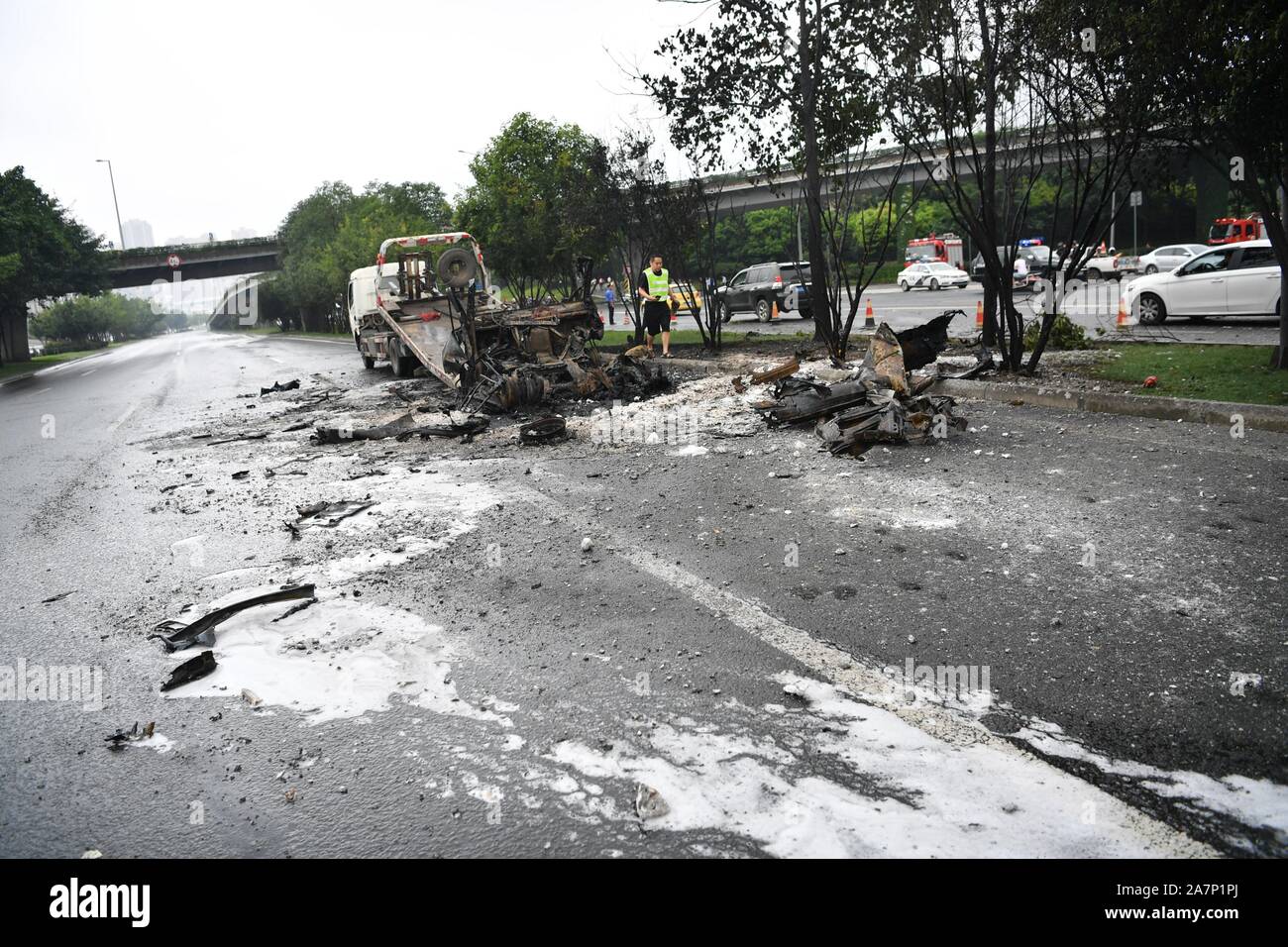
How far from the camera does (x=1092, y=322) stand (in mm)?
17688

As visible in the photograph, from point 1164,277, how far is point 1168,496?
1363cm

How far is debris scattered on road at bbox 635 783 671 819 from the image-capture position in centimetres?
270

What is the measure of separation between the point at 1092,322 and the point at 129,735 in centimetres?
1865

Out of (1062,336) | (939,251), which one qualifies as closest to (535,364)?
(1062,336)

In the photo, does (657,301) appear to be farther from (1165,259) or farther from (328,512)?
(1165,259)

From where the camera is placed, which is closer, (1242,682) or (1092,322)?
(1242,682)

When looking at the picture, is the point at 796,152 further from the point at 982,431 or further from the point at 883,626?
the point at 883,626

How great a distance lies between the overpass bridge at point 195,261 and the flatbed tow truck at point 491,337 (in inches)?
2284

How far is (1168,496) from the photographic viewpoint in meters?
5.63

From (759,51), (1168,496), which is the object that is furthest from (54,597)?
(759,51)

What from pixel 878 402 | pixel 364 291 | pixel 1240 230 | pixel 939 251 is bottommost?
pixel 878 402

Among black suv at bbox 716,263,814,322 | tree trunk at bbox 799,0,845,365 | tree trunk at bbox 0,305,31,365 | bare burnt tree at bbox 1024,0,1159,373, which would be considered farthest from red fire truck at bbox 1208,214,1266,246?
tree trunk at bbox 0,305,31,365
